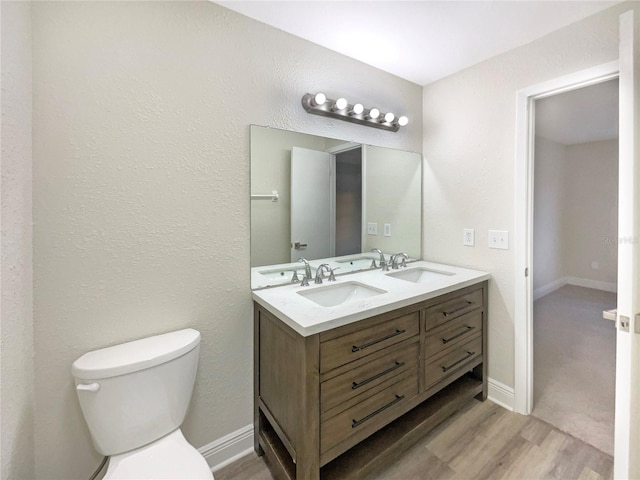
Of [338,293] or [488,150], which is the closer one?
[338,293]

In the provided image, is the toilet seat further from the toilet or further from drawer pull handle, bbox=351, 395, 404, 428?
drawer pull handle, bbox=351, 395, 404, 428

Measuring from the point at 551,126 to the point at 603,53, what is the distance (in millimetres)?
1193

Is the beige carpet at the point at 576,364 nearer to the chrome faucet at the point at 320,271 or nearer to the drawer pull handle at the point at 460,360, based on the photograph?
the drawer pull handle at the point at 460,360

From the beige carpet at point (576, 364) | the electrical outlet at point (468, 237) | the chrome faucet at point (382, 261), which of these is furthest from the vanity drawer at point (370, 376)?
the beige carpet at point (576, 364)

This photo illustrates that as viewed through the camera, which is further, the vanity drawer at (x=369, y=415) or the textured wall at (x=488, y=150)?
the textured wall at (x=488, y=150)

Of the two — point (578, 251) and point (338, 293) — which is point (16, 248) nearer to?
point (338, 293)

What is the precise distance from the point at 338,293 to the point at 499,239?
115 centimetres

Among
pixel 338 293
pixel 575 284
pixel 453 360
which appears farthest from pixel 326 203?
pixel 575 284

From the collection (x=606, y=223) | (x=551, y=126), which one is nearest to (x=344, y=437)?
(x=606, y=223)

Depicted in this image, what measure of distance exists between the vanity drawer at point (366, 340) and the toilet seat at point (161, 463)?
1.79 feet

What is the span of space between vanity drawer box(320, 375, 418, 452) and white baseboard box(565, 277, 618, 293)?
6.59ft

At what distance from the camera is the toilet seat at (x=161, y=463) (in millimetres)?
973

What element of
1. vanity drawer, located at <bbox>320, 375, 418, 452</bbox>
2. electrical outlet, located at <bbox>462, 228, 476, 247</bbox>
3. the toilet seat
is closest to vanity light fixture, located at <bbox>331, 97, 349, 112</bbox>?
electrical outlet, located at <bbox>462, 228, 476, 247</bbox>

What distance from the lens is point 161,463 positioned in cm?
104
